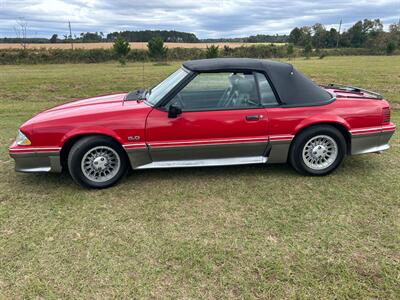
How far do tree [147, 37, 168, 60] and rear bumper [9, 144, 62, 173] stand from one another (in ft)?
93.7

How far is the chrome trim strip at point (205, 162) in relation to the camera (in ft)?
13.3

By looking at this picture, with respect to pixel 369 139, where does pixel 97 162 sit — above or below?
below

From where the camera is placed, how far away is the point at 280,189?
3.92 m

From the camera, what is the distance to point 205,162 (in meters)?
4.10

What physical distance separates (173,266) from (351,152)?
2.87m

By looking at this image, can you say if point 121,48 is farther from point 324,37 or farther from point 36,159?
point 324,37

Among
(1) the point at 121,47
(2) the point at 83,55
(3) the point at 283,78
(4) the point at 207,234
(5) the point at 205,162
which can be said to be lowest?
(4) the point at 207,234

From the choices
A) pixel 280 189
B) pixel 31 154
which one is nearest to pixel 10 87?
pixel 31 154

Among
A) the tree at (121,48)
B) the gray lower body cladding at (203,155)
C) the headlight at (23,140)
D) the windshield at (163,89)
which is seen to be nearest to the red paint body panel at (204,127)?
the gray lower body cladding at (203,155)

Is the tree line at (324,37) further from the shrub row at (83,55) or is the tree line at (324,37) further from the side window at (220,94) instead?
the side window at (220,94)

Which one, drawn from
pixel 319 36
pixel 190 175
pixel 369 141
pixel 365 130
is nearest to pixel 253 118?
pixel 190 175

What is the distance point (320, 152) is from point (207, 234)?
2.04 meters

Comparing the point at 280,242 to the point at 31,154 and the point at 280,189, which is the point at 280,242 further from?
the point at 31,154

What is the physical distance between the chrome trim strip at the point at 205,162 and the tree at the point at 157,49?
28.6 meters
